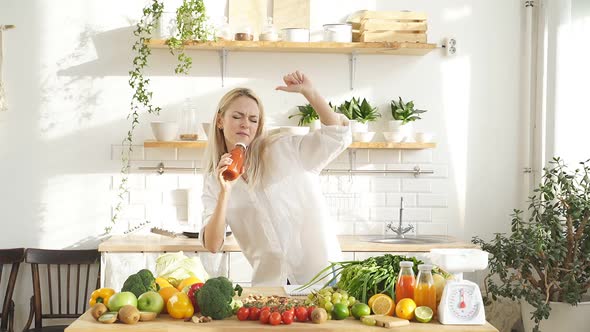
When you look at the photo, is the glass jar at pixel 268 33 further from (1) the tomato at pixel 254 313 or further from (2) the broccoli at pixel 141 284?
(1) the tomato at pixel 254 313

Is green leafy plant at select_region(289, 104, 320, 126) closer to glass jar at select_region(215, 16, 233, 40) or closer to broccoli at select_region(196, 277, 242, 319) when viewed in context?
glass jar at select_region(215, 16, 233, 40)

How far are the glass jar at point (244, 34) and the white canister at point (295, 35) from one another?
23 centimetres

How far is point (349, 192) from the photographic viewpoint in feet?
19.1

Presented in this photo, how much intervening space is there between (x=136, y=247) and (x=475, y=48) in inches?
110

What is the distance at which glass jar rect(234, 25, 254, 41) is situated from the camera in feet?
17.9

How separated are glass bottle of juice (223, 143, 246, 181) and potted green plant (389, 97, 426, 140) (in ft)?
8.48

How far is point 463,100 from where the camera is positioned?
19.2ft

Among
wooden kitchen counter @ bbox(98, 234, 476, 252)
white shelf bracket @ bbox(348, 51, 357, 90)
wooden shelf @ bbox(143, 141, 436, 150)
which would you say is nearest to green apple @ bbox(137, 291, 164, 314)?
wooden kitchen counter @ bbox(98, 234, 476, 252)

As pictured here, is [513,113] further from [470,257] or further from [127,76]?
[470,257]

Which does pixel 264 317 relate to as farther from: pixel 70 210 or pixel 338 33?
pixel 70 210

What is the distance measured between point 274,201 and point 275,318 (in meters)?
1.05

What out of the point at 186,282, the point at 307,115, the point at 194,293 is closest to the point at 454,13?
the point at 307,115

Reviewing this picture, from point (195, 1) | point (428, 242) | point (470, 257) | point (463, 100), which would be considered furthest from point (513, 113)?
point (470, 257)

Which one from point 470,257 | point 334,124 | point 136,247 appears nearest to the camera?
point 470,257
